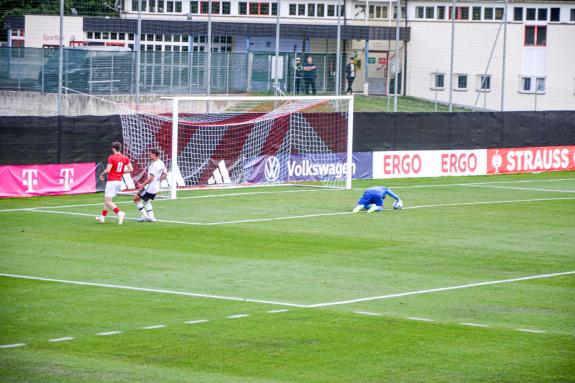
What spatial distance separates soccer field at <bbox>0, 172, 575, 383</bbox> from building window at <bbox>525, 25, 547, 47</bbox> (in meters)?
34.1

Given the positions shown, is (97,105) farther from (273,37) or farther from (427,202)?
(273,37)

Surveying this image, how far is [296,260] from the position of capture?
21.2 m

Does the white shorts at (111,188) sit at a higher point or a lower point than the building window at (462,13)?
lower

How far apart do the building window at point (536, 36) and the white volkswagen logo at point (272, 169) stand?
98.1ft

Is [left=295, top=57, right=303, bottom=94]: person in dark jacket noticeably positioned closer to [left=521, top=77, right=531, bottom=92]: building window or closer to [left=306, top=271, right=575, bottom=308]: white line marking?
[left=521, top=77, right=531, bottom=92]: building window

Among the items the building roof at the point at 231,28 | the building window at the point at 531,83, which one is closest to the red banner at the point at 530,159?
the building roof at the point at 231,28

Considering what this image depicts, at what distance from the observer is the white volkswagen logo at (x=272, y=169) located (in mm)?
37750

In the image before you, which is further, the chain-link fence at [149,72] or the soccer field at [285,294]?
the chain-link fence at [149,72]

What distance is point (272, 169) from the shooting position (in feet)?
125

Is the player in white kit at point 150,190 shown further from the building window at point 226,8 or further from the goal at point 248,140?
the building window at point 226,8

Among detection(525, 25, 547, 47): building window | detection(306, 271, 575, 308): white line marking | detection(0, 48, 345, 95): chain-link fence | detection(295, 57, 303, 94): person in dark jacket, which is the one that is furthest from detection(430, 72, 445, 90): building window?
detection(306, 271, 575, 308): white line marking

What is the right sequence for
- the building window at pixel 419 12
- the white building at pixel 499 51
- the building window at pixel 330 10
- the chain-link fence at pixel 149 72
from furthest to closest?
the building window at pixel 419 12 → the building window at pixel 330 10 → the white building at pixel 499 51 → the chain-link fence at pixel 149 72

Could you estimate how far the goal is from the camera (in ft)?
116

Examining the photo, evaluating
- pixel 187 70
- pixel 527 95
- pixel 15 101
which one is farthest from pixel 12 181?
pixel 527 95
